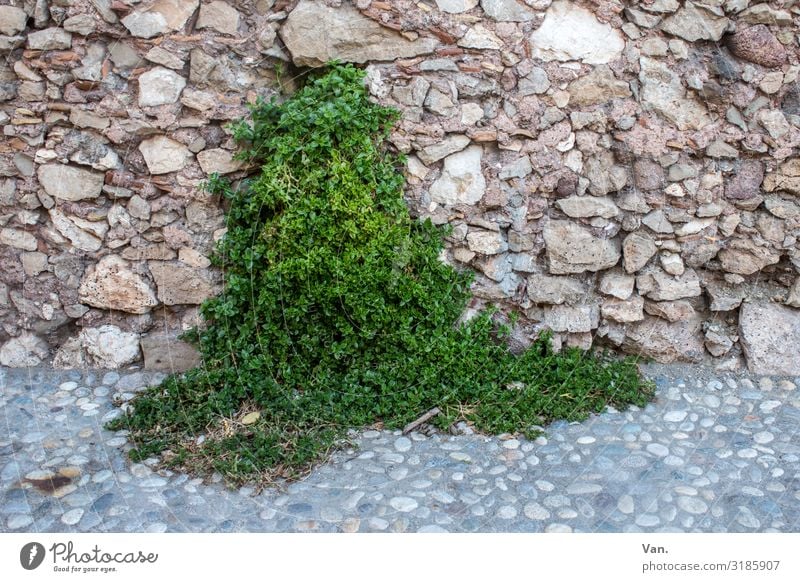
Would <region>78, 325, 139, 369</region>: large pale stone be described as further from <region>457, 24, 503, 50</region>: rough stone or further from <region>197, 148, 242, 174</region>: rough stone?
<region>457, 24, 503, 50</region>: rough stone

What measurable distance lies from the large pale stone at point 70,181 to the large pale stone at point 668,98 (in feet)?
9.47

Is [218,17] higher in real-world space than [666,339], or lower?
higher

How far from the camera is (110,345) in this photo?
166 inches

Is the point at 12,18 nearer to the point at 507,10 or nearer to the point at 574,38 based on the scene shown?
the point at 507,10

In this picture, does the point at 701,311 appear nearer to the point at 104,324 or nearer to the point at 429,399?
the point at 429,399

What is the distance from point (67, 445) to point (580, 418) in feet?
8.23

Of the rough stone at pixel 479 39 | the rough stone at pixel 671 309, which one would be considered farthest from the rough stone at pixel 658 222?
the rough stone at pixel 479 39

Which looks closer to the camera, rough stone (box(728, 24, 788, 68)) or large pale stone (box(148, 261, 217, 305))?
rough stone (box(728, 24, 788, 68))

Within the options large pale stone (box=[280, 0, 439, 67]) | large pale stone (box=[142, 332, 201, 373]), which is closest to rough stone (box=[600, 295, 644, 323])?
large pale stone (box=[280, 0, 439, 67])

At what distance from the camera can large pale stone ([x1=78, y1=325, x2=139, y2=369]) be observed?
4.20 meters

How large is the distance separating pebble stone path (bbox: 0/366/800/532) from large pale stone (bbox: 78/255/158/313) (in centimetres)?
51

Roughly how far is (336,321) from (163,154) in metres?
1.25

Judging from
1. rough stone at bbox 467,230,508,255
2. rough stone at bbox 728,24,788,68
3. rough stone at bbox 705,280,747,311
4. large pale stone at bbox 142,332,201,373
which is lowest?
large pale stone at bbox 142,332,201,373

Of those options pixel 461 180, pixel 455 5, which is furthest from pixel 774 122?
pixel 455 5
